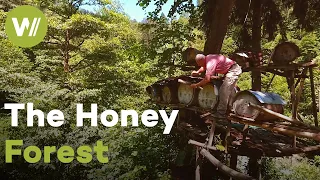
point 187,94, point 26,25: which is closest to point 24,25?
point 26,25

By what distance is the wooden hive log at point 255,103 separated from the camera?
4.44 m

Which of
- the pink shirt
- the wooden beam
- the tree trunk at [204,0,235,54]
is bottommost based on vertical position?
the wooden beam

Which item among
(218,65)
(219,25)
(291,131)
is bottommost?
(291,131)

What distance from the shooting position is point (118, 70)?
34.7 feet

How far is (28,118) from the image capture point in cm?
884

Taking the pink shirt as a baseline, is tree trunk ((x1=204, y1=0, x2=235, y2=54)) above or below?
above

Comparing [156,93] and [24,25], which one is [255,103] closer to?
[156,93]

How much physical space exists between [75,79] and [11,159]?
298 centimetres

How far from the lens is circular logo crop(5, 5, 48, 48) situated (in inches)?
316

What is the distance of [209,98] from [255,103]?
102cm

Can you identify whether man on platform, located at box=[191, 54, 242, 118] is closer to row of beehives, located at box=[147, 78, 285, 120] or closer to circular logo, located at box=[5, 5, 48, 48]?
row of beehives, located at box=[147, 78, 285, 120]

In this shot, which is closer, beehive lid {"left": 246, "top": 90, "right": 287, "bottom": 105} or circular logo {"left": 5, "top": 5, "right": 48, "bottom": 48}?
beehive lid {"left": 246, "top": 90, "right": 287, "bottom": 105}

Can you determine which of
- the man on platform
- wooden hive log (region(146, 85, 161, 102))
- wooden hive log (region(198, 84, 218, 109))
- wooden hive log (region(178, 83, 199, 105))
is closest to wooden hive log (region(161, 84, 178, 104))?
wooden hive log (region(178, 83, 199, 105))

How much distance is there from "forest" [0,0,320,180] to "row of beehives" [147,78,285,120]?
679 mm
